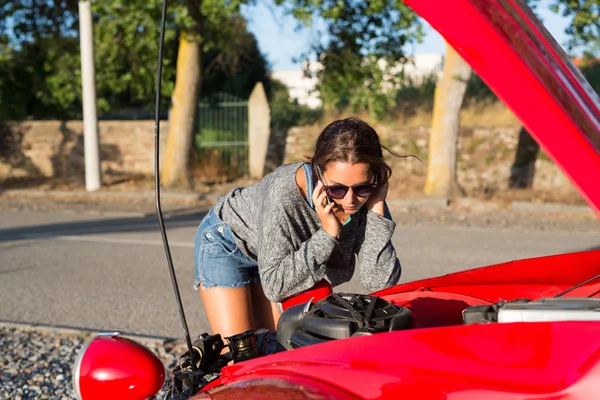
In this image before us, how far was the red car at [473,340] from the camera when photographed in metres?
1.39

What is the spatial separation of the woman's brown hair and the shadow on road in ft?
26.5

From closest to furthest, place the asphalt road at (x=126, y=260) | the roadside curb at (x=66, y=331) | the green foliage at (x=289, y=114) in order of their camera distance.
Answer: the roadside curb at (x=66, y=331), the asphalt road at (x=126, y=260), the green foliage at (x=289, y=114)

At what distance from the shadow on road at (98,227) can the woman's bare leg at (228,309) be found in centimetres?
751

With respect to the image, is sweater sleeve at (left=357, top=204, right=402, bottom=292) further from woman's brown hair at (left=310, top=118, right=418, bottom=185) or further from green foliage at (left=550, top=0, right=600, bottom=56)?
green foliage at (left=550, top=0, right=600, bottom=56)

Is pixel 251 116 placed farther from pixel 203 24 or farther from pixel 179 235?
pixel 179 235

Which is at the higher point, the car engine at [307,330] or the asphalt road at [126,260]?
the car engine at [307,330]

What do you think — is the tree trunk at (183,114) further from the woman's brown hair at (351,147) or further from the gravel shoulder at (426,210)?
the woman's brown hair at (351,147)

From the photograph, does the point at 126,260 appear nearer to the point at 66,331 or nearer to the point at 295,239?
the point at 66,331

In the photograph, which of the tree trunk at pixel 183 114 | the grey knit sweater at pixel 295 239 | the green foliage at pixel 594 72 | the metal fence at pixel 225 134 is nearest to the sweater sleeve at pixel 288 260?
the grey knit sweater at pixel 295 239

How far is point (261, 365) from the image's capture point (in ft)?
5.35

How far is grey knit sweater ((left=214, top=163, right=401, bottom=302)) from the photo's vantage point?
2.43m

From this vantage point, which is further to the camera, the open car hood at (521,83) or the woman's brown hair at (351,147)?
the woman's brown hair at (351,147)

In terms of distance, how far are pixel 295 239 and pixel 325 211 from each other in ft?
0.70

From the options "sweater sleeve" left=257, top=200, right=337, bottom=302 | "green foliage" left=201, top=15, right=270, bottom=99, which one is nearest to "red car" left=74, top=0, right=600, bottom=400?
"sweater sleeve" left=257, top=200, right=337, bottom=302
